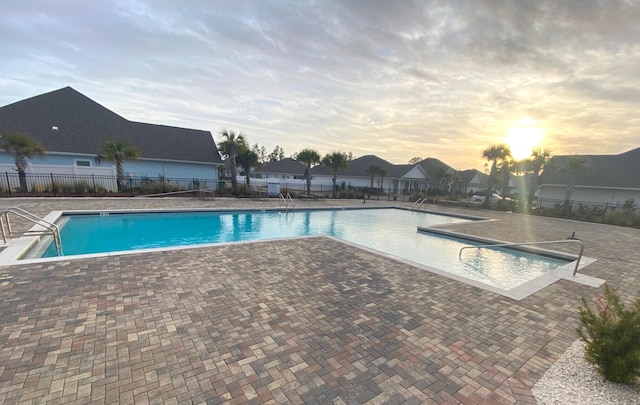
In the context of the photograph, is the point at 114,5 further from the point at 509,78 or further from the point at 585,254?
the point at 585,254

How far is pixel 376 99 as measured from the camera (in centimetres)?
1495

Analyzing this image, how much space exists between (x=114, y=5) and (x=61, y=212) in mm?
9214

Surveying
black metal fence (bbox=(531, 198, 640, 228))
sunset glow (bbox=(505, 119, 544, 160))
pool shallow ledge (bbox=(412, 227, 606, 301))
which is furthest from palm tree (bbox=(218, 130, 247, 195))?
black metal fence (bbox=(531, 198, 640, 228))

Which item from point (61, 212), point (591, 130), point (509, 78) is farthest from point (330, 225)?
point (591, 130)

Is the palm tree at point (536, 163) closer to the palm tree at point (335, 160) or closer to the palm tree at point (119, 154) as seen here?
the palm tree at point (335, 160)

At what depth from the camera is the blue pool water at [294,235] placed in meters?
8.16

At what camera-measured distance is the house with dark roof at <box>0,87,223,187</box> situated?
1952 centimetres

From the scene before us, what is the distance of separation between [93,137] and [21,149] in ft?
19.4

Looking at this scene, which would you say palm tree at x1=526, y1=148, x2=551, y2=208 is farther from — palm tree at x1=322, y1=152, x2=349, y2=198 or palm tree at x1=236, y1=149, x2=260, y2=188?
palm tree at x1=236, y1=149, x2=260, y2=188

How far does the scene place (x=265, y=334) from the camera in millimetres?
3260

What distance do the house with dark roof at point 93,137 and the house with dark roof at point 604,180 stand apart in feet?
104

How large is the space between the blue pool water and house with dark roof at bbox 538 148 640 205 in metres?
18.0

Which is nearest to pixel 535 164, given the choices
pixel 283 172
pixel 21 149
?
pixel 283 172

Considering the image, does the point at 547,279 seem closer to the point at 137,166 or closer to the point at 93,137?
the point at 137,166
